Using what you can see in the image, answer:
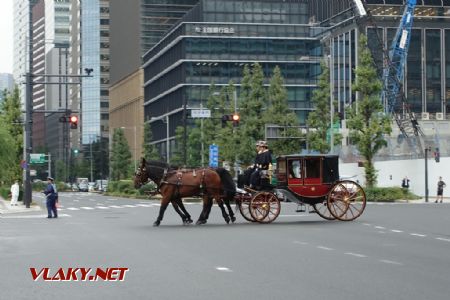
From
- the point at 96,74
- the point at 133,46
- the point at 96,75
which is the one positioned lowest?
the point at 96,75

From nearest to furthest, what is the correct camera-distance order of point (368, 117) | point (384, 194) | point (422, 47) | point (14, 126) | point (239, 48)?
point (384, 194), point (368, 117), point (14, 126), point (422, 47), point (239, 48)

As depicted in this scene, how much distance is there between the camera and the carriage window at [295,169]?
2536 cm

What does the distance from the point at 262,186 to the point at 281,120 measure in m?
41.1

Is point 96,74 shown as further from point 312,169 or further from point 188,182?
point 188,182

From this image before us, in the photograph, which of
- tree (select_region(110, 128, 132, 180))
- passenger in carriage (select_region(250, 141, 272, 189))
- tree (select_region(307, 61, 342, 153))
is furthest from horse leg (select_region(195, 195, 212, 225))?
tree (select_region(110, 128, 132, 180))

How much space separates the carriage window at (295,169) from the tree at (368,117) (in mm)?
28872

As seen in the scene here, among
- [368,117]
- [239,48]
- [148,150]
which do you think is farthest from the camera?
[239,48]

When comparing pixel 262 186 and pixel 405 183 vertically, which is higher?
pixel 262 186

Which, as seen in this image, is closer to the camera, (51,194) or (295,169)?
(295,169)

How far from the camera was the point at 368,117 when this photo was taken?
5484 cm

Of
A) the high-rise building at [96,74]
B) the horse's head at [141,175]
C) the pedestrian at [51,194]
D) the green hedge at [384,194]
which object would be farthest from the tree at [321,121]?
the high-rise building at [96,74]

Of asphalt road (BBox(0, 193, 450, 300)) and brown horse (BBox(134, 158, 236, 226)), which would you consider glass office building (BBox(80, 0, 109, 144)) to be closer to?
brown horse (BBox(134, 158, 236, 226))

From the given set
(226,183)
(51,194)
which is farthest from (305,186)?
(51,194)

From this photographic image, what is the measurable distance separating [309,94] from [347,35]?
9.92 metres
